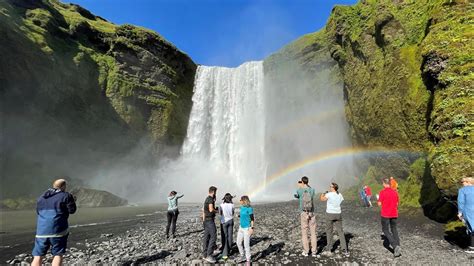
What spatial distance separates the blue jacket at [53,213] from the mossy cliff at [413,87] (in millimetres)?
13335

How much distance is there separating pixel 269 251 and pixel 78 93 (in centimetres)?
5134

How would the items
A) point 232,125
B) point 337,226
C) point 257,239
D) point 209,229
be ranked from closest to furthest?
point 209,229 → point 337,226 → point 257,239 → point 232,125

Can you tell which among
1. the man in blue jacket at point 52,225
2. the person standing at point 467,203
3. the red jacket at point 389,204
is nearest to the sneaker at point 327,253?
the red jacket at point 389,204

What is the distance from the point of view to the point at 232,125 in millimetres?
66000

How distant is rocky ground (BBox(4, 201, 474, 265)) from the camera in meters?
10.5

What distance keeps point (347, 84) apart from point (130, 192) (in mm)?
42515

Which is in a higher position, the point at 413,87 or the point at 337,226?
the point at 413,87

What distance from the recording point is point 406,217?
17.0m

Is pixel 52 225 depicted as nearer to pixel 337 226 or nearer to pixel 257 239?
pixel 257 239

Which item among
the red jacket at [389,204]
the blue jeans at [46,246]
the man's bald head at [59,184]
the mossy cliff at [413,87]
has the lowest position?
the blue jeans at [46,246]

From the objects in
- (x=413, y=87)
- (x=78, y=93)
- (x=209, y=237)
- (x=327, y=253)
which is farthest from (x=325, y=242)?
(x=78, y=93)

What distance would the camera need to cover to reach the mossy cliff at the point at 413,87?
42.7 feet

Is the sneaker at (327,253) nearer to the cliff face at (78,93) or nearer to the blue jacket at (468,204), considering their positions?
the blue jacket at (468,204)

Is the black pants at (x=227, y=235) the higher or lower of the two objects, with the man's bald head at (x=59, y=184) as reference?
lower
